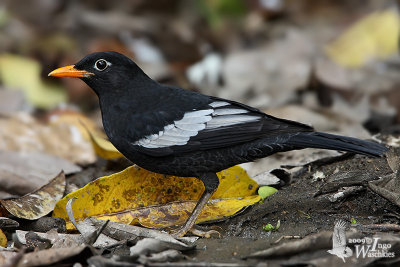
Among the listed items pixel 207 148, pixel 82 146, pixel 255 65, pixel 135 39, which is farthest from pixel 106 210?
pixel 135 39

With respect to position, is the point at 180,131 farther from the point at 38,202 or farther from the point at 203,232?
the point at 38,202

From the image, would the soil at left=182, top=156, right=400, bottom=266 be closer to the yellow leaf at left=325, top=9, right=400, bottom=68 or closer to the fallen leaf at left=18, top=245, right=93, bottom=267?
the fallen leaf at left=18, top=245, right=93, bottom=267

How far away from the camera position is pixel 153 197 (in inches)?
186

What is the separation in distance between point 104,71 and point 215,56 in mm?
4856

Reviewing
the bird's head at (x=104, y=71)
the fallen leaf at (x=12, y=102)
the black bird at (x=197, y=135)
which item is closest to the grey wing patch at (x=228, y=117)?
the black bird at (x=197, y=135)

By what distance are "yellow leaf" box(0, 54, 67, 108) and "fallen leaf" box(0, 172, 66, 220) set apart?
3.70 metres

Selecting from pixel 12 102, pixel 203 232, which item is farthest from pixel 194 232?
pixel 12 102

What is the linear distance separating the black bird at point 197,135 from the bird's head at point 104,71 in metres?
0.31

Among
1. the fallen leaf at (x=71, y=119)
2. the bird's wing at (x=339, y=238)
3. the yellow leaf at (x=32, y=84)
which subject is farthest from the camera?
the yellow leaf at (x=32, y=84)

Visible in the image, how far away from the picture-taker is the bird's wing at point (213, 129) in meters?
4.46

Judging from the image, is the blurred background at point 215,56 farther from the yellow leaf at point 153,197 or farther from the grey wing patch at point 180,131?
the grey wing patch at point 180,131

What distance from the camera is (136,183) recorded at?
4.73m

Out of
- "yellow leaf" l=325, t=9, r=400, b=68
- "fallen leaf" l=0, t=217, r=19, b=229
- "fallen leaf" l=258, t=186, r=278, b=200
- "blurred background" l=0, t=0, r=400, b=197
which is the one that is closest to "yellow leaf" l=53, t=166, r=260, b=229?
"fallen leaf" l=258, t=186, r=278, b=200

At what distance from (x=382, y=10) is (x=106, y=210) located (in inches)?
270
